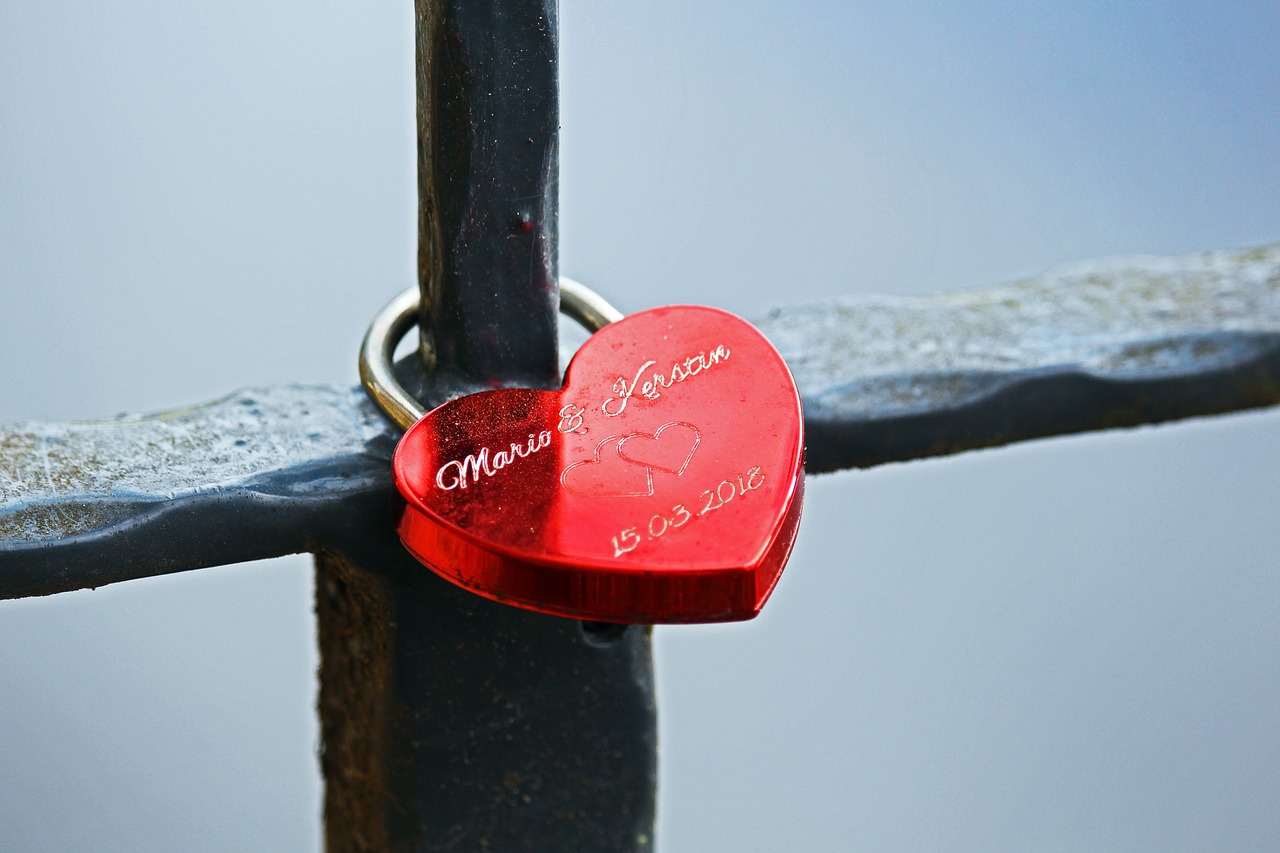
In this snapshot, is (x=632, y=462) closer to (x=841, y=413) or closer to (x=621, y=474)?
(x=621, y=474)

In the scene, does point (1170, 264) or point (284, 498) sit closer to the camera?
point (284, 498)

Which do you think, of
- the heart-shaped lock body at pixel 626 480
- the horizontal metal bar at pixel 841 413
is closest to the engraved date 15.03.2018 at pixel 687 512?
the heart-shaped lock body at pixel 626 480

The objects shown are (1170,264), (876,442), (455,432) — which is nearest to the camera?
(455,432)

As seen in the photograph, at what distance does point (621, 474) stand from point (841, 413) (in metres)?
0.13

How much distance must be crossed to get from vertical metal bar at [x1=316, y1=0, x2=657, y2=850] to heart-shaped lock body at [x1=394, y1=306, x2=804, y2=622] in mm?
34

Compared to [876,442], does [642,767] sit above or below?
below

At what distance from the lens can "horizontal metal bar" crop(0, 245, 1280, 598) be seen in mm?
398

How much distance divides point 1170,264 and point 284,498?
15.6 inches

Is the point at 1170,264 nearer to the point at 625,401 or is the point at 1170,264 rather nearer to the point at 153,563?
the point at 625,401

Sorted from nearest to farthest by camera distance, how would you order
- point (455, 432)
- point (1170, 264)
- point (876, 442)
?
point (455, 432) → point (876, 442) → point (1170, 264)

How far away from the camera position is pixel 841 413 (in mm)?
485

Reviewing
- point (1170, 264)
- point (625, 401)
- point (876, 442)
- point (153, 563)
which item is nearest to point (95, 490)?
point (153, 563)

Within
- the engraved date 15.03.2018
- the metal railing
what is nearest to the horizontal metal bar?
the metal railing

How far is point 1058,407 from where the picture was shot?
530 mm
